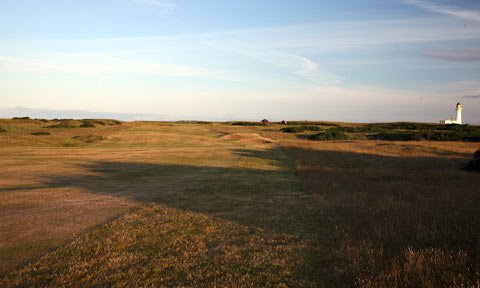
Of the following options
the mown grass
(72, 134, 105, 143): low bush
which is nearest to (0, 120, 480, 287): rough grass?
the mown grass

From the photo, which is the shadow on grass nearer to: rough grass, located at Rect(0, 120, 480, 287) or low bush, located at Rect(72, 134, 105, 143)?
rough grass, located at Rect(0, 120, 480, 287)

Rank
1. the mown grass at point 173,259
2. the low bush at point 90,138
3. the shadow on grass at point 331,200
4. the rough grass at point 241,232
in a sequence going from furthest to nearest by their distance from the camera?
1. the low bush at point 90,138
2. the shadow on grass at point 331,200
3. the rough grass at point 241,232
4. the mown grass at point 173,259

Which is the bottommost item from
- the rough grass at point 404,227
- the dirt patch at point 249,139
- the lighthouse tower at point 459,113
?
the rough grass at point 404,227

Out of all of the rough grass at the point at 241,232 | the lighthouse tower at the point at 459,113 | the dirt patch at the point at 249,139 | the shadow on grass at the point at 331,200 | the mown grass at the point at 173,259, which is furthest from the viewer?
the lighthouse tower at the point at 459,113

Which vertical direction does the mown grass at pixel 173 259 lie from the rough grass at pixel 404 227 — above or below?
below

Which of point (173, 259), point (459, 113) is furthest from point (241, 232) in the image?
point (459, 113)

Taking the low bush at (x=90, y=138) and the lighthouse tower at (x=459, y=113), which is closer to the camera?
the low bush at (x=90, y=138)

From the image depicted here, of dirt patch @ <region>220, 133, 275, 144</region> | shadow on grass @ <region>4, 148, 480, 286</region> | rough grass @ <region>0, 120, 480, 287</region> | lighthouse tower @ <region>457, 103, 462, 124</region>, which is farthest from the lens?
lighthouse tower @ <region>457, 103, 462, 124</region>

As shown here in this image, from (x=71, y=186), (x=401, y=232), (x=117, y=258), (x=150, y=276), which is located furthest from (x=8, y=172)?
(x=401, y=232)

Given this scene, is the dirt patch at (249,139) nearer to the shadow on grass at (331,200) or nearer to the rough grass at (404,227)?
the shadow on grass at (331,200)

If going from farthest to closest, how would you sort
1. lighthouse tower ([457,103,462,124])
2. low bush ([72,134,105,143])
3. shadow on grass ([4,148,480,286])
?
lighthouse tower ([457,103,462,124])
low bush ([72,134,105,143])
shadow on grass ([4,148,480,286])

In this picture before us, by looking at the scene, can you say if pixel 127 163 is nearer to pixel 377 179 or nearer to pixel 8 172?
pixel 8 172

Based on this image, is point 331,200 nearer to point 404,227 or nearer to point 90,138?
point 404,227

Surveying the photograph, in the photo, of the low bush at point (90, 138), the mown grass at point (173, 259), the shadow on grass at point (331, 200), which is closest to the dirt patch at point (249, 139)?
the low bush at point (90, 138)
